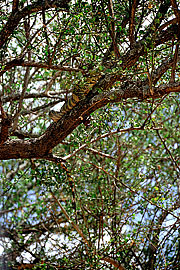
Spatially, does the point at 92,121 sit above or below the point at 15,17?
below

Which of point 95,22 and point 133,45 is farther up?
point 95,22

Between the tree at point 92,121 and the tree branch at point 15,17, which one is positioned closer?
the tree at point 92,121

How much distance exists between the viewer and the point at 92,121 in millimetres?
2771

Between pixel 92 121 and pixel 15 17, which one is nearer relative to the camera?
pixel 15 17

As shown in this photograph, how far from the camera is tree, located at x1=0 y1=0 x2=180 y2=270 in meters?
2.37

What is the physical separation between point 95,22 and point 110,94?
Answer: 0.84 meters

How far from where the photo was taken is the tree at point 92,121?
237 centimetres

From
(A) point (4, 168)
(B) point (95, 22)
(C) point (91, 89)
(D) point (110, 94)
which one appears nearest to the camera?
(D) point (110, 94)

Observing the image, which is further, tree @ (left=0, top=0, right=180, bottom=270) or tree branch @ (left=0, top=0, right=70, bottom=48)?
tree branch @ (left=0, top=0, right=70, bottom=48)

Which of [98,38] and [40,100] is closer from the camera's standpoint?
[98,38]

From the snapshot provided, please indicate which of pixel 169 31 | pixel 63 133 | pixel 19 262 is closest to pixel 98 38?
pixel 169 31

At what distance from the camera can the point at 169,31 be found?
2.50 meters

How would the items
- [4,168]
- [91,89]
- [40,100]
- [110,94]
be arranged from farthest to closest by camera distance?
[4,168] < [40,100] < [91,89] < [110,94]

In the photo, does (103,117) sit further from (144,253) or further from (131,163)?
(144,253)
